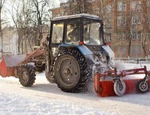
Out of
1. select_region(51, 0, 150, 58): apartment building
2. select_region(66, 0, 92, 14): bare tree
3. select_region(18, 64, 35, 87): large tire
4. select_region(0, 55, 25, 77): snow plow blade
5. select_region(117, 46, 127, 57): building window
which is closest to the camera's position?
select_region(18, 64, 35, 87): large tire

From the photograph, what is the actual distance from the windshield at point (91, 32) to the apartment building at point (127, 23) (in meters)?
22.4

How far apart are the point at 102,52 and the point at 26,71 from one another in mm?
3114

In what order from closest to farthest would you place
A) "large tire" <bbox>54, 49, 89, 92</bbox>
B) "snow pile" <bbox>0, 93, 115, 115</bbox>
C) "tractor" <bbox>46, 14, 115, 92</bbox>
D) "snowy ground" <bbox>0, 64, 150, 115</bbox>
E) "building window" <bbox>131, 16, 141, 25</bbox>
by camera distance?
"snow pile" <bbox>0, 93, 115, 115</bbox> → "snowy ground" <bbox>0, 64, 150, 115</bbox> → "large tire" <bbox>54, 49, 89, 92</bbox> → "tractor" <bbox>46, 14, 115, 92</bbox> → "building window" <bbox>131, 16, 141, 25</bbox>

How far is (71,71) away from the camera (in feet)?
30.7

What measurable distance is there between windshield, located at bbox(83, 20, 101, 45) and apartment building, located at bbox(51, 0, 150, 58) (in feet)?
73.6

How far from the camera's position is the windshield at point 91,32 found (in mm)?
9696

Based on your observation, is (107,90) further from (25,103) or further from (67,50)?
(25,103)

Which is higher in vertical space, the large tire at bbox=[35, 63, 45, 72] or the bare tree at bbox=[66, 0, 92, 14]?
the bare tree at bbox=[66, 0, 92, 14]

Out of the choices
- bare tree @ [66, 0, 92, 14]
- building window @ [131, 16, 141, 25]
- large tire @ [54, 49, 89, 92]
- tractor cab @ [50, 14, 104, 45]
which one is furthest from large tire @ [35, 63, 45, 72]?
building window @ [131, 16, 141, 25]

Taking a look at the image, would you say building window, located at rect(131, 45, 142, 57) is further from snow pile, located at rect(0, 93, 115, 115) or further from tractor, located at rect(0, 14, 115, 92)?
snow pile, located at rect(0, 93, 115, 115)

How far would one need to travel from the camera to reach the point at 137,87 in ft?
29.7

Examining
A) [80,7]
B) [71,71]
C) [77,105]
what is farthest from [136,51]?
[77,105]

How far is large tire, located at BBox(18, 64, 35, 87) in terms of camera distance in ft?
35.1

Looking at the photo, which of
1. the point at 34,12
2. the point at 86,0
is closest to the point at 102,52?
the point at 86,0
